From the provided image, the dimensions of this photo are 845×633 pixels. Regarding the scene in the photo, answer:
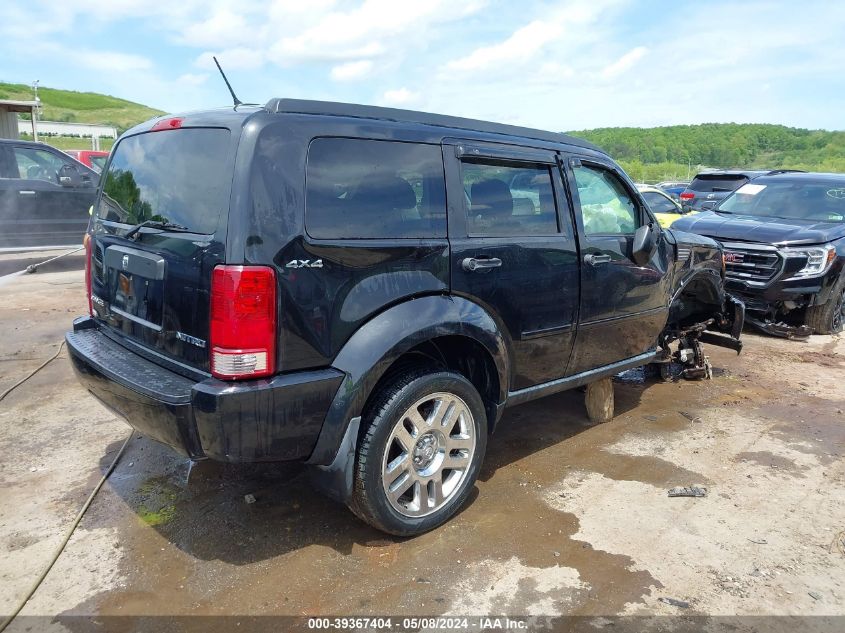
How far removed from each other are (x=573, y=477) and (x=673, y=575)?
981 mm

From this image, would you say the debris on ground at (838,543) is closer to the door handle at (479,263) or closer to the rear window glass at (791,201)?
the door handle at (479,263)

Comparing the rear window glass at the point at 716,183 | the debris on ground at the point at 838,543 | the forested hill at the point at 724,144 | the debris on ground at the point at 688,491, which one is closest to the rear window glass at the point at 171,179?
the debris on ground at the point at 688,491

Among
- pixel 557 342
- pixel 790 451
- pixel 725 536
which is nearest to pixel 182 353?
pixel 557 342

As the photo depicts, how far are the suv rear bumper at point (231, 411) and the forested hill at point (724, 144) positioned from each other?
58.4 m

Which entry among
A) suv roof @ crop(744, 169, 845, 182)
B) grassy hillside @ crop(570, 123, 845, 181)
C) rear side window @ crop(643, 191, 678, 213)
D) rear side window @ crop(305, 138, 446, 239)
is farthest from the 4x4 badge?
grassy hillside @ crop(570, 123, 845, 181)

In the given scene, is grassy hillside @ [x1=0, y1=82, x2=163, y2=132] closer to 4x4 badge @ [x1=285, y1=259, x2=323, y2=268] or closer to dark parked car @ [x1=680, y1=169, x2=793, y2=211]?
dark parked car @ [x1=680, y1=169, x2=793, y2=211]

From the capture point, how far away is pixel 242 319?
2502mm

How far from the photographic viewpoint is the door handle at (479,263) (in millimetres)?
3160

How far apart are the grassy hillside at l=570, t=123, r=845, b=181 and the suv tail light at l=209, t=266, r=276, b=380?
5743 centimetres

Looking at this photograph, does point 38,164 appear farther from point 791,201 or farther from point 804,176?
point 804,176

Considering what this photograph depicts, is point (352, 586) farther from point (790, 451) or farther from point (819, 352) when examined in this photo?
point (819, 352)

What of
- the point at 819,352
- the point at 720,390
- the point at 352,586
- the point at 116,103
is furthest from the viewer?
the point at 116,103

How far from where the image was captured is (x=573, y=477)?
3.83 meters

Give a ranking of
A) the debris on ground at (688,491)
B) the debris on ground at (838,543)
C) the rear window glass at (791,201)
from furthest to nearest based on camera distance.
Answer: the rear window glass at (791,201)
the debris on ground at (688,491)
the debris on ground at (838,543)
